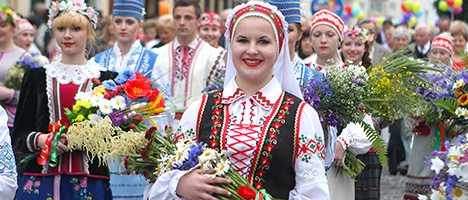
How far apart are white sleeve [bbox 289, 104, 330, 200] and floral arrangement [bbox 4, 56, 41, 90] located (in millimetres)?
4567

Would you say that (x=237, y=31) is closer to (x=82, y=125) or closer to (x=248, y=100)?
(x=248, y=100)

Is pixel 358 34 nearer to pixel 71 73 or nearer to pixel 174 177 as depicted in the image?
pixel 71 73

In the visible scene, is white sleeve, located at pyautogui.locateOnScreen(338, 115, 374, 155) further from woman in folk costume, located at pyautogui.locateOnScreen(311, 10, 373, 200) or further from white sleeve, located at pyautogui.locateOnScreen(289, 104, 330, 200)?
white sleeve, located at pyautogui.locateOnScreen(289, 104, 330, 200)

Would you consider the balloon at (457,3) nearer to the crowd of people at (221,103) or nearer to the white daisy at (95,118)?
the crowd of people at (221,103)

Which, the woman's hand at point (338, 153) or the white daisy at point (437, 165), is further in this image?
the woman's hand at point (338, 153)

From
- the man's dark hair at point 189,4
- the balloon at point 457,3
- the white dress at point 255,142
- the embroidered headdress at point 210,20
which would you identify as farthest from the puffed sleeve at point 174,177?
the balloon at point 457,3

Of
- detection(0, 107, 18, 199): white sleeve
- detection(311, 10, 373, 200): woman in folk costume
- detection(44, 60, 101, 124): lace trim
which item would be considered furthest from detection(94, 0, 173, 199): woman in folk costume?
detection(0, 107, 18, 199): white sleeve

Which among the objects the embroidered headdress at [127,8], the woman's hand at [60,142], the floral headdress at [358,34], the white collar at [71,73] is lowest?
the woman's hand at [60,142]

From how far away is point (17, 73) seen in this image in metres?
7.30

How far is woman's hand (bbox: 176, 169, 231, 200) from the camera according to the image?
3287 millimetres

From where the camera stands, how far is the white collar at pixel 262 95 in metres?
3.53

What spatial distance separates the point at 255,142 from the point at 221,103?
0.30 metres

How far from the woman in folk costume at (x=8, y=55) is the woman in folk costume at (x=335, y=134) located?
10.3 ft

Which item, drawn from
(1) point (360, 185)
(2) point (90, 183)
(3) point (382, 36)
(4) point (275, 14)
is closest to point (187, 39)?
(1) point (360, 185)
